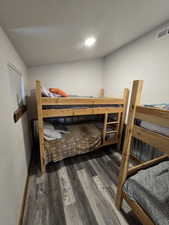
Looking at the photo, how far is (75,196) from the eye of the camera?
1.43m

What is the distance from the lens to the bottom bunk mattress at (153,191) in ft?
2.93

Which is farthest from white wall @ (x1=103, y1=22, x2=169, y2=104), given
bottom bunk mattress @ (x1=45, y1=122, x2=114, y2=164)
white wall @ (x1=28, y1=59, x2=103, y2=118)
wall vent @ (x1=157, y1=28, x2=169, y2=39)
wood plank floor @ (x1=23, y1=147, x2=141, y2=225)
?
wood plank floor @ (x1=23, y1=147, x2=141, y2=225)

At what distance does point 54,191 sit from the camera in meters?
1.49

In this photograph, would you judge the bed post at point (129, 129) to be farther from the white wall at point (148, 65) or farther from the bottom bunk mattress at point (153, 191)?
the white wall at point (148, 65)

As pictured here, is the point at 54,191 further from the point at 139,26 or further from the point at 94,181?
the point at 139,26

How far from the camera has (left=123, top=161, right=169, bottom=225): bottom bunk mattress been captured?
89 centimetres

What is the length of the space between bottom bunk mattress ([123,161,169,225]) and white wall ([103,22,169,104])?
1.23 metres

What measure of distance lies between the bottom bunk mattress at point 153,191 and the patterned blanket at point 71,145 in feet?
3.41

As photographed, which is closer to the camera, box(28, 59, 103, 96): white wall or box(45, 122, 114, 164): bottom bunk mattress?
box(45, 122, 114, 164): bottom bunk mattress

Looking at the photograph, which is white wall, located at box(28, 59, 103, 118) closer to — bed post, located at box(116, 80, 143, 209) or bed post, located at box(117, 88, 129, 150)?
bed post, located at box(117, 88, 129, 150)

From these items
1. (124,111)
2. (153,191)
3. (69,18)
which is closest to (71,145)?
(153,191)

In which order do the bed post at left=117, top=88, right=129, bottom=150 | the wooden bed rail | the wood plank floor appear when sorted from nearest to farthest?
1. the wooden bed rail
2. the wood plank floor
3. the bed post at left=117, top=88, right=129, bottom=150

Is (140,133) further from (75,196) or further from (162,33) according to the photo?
(162,33)

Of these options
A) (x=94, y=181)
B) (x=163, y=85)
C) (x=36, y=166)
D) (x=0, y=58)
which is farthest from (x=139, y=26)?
(x=36, y=166)
